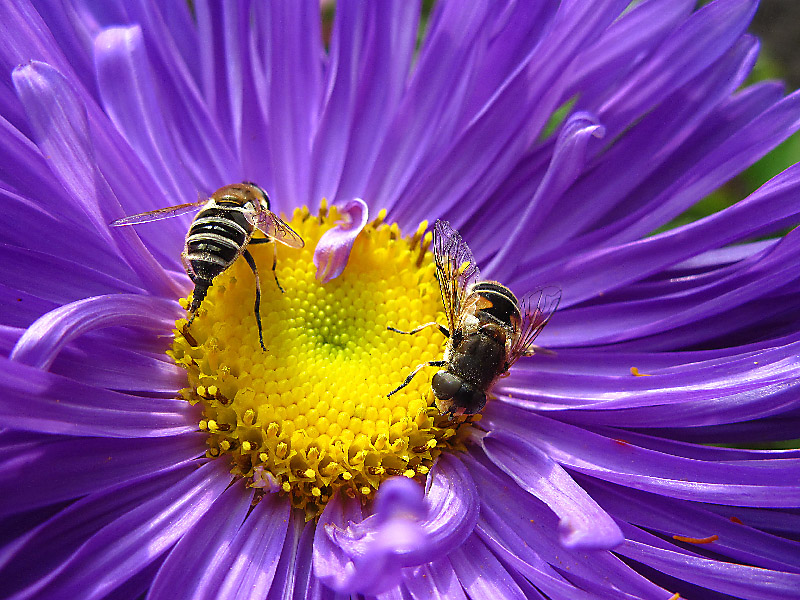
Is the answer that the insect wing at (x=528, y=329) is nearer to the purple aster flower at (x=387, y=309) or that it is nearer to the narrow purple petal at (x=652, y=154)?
the purple aster flower at (x=387, y=309)

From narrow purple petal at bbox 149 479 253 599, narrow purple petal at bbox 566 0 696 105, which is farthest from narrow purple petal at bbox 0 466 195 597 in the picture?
narrow purple petal at bbox 566 0 696 105

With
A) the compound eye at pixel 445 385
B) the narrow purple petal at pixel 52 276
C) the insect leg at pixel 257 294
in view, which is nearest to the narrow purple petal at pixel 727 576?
the compound eye at pixel 445 385

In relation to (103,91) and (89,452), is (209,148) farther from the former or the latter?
(89,452)

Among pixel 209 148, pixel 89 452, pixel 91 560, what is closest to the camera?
pixel 91 560

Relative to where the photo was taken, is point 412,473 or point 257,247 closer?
point 412,473

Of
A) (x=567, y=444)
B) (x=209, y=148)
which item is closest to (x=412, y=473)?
(x=567, y=444)

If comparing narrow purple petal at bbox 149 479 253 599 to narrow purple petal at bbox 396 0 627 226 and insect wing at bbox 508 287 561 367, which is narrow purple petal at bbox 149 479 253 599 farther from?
narrow purple petal at bbox 396 0 627 226

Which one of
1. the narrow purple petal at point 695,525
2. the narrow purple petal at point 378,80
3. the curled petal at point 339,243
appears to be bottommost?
the narrow purple petal at point 695,525
